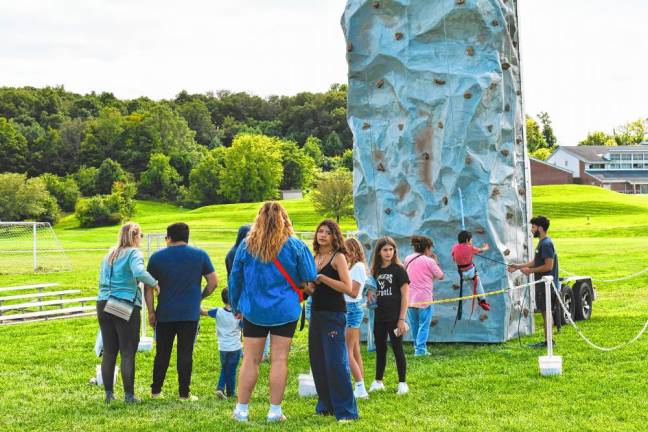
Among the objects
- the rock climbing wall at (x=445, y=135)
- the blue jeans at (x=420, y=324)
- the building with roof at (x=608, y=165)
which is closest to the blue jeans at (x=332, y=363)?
the blue jeans at (x=420, y=324)

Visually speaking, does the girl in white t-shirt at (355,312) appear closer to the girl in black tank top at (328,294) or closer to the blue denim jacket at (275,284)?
the girl in black tank top at (328,294)

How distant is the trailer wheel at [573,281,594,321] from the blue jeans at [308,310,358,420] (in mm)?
8241

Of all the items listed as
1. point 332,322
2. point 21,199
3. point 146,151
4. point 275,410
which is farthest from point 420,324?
point 146,151

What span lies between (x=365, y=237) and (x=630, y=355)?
4363 millimetres

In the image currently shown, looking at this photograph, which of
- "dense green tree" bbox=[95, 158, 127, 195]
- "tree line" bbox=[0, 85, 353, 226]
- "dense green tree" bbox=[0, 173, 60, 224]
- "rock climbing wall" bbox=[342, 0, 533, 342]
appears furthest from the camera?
"dense green tree" bbox=[95, 158, 127, 195]

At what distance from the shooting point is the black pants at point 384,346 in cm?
904

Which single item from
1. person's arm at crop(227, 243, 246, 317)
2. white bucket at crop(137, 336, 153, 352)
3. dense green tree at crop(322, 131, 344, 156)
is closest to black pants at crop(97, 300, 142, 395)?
person's arm at crop(227, 243, 246, 317)

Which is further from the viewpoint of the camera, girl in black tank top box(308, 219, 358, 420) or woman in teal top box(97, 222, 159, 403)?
woman in teal top box(97, 222, 159, 403)

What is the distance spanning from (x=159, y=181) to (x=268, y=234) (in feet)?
286

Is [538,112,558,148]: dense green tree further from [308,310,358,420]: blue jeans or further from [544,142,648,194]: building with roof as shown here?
[308,310,358,420]: blue jeans

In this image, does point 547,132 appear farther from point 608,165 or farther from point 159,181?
point 159,181

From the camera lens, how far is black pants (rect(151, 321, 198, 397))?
8.78 metres

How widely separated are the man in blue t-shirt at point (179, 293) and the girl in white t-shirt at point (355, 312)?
4.55 ft

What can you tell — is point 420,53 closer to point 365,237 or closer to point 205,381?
point 365,237
